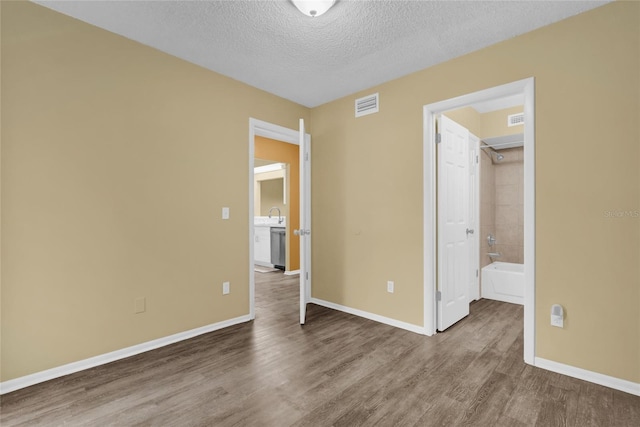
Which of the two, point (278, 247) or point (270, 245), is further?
point (270, 245)

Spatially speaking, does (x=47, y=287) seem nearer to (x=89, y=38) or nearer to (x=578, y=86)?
(x=89, y=38)

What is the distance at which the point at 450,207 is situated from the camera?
3258mm

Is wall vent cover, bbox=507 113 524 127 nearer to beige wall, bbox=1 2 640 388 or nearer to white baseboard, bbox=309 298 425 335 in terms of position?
beige wall, bbox=1 2 640 388

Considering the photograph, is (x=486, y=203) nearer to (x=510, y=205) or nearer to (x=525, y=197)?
(x=510, y=205)

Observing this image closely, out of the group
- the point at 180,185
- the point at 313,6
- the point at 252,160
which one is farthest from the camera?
the point at 252,160

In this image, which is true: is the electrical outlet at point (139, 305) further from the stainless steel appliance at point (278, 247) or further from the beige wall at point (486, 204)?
the beige wall at point (486, 204)

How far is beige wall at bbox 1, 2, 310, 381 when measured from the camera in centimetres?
204

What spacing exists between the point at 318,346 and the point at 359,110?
→ 8.49 ft

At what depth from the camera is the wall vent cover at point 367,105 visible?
3.43 metres

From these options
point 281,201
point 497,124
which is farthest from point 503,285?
point 281,201

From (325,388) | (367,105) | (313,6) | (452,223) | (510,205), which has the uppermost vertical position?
(313,6)

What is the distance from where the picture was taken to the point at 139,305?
102 inches

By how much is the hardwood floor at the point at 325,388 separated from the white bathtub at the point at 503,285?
1193mm

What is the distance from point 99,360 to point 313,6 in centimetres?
303
